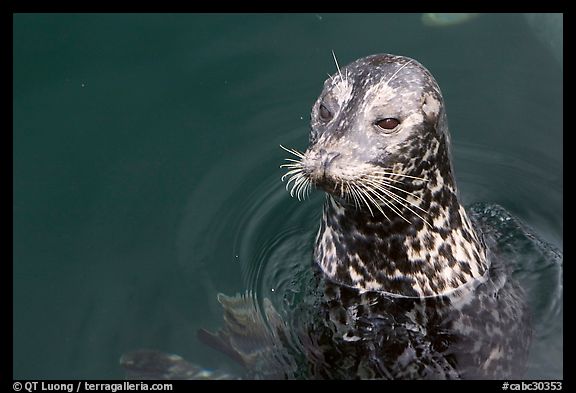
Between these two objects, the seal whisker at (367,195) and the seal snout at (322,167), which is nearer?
the seal snout at (322,167)

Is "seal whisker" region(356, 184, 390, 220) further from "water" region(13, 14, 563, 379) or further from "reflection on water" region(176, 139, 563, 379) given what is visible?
"water" region(13, 14, 563, 379)

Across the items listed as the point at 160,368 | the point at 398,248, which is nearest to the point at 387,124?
the point at 398,248

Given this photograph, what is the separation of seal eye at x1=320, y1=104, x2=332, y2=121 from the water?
1.43 meters

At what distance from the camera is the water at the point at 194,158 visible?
594 centimetres

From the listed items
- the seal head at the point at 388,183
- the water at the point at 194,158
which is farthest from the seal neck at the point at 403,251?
the water at the point at 194,158

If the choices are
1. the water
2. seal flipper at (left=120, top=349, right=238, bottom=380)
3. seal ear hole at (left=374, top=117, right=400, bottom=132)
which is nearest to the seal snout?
seal ear hole at (left=374, top=117, right=400, bottom=132)

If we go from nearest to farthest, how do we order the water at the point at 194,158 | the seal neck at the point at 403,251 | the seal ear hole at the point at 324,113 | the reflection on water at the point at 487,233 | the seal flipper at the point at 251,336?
the seal ear hole at the point at 324,113
the seal neck at the point at 403,251
the seal flipper at the point at 251,336
the reflection on water at the point at 487,233
the water at the point at 194,158

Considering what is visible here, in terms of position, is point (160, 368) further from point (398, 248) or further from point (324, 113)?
point (324, 113)

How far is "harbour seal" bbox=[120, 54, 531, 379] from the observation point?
4.94 meters

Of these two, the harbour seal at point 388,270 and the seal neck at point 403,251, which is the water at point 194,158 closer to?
the harbour seal at point 388,270

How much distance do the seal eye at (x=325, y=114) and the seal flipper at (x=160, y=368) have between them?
1.80 m
